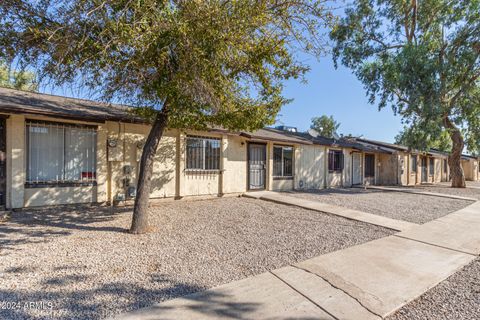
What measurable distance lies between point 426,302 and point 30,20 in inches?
294

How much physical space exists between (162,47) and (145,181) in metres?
2.75

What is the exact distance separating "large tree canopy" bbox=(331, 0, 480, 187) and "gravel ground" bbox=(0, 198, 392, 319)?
11441 millimetres

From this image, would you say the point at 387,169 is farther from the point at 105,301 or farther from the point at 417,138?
the point at 105,301

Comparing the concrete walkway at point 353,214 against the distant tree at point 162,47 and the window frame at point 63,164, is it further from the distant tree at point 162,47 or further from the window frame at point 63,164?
the window frame at point 63,164

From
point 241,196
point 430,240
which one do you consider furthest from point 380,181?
point 430,240

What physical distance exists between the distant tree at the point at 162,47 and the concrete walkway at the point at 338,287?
3050 millimetres

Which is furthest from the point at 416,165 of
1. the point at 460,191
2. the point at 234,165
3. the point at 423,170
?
the point at 234,165

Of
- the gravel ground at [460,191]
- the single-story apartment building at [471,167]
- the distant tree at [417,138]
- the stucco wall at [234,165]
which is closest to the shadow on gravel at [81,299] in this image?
the stucco wall at [234,165]

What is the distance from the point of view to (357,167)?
1778cm

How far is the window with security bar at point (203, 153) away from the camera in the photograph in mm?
9656

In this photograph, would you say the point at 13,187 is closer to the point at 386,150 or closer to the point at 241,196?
the point at 241,196

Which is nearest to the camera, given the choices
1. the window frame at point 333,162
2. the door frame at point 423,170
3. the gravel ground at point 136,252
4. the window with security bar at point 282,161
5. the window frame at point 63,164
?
the gravel ground at point 136,252

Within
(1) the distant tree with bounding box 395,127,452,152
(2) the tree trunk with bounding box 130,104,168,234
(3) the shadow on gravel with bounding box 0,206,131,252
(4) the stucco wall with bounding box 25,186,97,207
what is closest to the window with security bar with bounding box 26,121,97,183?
(4) the stucco wall with bounding box 25,186,97,207

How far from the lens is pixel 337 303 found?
297cm
